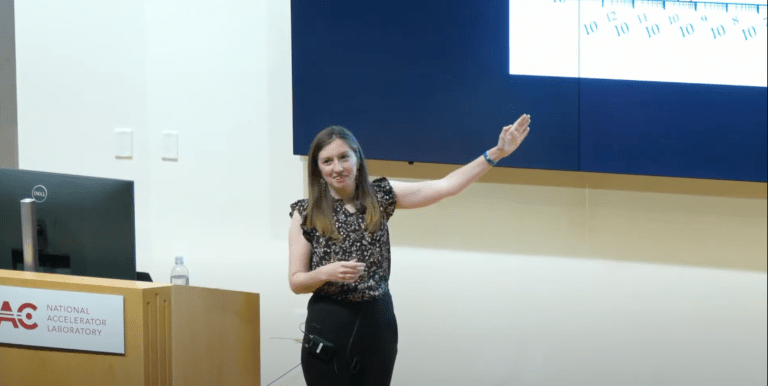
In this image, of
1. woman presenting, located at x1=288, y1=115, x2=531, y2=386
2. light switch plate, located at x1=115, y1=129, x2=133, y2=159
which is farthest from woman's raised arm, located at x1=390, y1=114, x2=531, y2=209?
light switch plate, located at x1=115, y1=129, x2=133, y2=159

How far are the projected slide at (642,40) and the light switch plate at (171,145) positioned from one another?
1687mm

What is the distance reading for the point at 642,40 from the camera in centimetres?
359

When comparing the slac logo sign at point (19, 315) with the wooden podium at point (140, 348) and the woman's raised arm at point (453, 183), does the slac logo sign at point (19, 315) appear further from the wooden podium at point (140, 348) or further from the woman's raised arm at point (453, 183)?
the woman's raised arm at point (453, 183)

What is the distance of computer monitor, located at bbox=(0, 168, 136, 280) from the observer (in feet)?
9.23

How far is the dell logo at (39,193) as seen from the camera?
2838mm

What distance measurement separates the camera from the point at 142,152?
4.51m

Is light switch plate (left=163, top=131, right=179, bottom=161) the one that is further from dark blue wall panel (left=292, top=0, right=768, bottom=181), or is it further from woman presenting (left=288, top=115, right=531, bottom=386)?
woman presenting (left=288, top=115, right=531, bottom=386)

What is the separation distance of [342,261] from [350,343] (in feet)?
0.84

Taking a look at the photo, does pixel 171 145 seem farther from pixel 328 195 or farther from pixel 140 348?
pixel 140 348

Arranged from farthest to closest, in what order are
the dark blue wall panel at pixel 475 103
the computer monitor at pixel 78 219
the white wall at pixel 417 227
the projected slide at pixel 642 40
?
1. the white wall at pixel 417 227
2. the dark blue wall panel at pixel 475 103
3. the projected slide at pixel 642 40
4. the computer monitor at pixel 78 219

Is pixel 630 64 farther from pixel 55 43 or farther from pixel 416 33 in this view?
pixel 55 43

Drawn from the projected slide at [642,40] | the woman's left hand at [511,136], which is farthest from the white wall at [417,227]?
the woman's left hand at [511,136]

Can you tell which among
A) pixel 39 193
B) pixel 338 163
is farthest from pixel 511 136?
pixel 39 193

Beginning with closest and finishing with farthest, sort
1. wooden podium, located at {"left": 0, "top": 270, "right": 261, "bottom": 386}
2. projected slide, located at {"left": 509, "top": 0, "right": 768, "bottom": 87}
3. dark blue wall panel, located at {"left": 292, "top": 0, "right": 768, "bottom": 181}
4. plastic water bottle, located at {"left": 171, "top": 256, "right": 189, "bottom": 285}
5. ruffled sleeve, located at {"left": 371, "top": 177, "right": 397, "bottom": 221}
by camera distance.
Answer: wooden podium, located at {"left": 0, "top": 270, "right": 261, "bottom": 386} < ruffled sleeve, located at {"left": 371, "top": 177, "right": 397, "bottom": 221} < projected slide, located at {"left": 509, "top": 0, "right": 768, "bottom": 87} < dark blue wall panel, located at {"left": 292, "top": 0, "right": 768, "bottom": 181} < plastic water bottle, located at {"left": 171, "top": 256, "right": 189, "bottom": 285}
